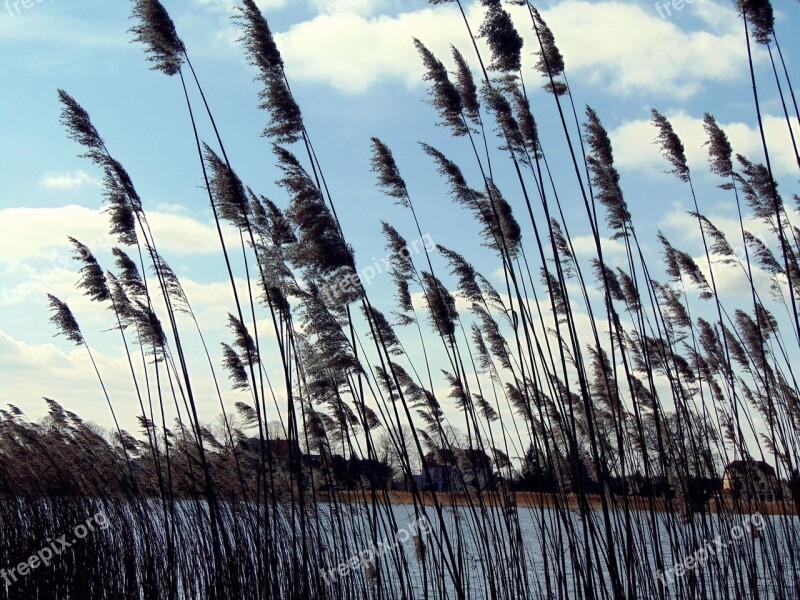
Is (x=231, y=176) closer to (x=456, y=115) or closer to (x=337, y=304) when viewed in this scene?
(x=337, y=304)

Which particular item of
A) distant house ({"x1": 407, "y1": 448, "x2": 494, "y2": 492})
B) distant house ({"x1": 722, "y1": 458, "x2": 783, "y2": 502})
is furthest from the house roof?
distant house ({"x1": 722, "y1": 458, "x2": 783, "y2": 502})

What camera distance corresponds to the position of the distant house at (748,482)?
20.0 ft

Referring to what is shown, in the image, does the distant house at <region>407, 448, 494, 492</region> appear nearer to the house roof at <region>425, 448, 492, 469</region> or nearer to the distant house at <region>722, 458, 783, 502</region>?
the house roof at <region>425, 448, 492, 469</region>

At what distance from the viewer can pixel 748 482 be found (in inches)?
248

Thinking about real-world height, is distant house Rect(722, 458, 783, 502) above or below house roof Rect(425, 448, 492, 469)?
below

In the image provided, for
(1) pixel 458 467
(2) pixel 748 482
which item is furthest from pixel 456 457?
(2) pixel 748 482

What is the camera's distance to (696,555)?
472cm

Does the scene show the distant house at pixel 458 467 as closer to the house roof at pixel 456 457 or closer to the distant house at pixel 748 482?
the house roof at pixel 456 457

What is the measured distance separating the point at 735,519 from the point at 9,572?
6.07 m

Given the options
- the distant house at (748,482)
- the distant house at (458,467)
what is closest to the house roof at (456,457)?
the distant house at (458,467)

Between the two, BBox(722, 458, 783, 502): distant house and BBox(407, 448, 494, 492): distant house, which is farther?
BBox(722, 458, 783, 502): distant house

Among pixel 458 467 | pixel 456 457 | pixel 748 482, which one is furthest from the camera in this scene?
pixel 456 457

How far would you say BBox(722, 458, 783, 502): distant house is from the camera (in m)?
6.11

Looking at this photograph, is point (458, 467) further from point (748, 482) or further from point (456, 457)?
point (748, 482)
